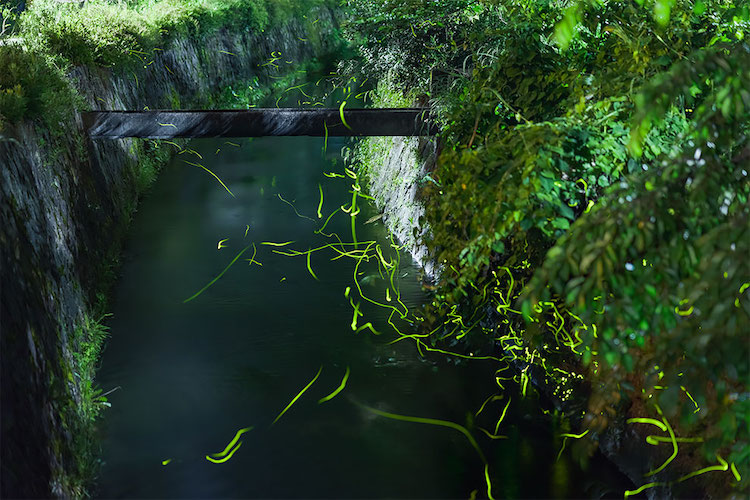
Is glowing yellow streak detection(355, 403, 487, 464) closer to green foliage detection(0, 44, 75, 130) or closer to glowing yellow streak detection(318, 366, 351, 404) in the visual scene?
glowing yellow streak detection(318, 366, 351, 404)

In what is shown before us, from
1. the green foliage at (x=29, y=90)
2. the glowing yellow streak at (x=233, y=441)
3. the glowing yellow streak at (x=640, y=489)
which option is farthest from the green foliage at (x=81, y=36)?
the glowing yellow streak at (x=640, y=489)

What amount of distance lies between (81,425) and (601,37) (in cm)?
383

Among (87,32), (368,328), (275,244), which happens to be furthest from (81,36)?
(368,328)

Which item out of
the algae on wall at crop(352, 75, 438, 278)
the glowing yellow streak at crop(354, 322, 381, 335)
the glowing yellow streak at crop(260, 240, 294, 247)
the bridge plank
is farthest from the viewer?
the glowing yellow streak at crop(260, 240, 294, 247)

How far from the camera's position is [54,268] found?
4.71 meters

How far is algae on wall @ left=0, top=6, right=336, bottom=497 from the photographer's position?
134 inches

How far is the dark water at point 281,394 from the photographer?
170 inches

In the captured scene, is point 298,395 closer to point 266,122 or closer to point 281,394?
point 281,394

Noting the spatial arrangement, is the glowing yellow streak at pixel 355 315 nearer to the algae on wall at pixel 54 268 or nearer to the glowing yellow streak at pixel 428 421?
the glowing yellow streak at pixel 428 421

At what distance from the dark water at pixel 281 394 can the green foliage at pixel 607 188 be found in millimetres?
536

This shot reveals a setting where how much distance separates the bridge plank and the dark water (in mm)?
1245

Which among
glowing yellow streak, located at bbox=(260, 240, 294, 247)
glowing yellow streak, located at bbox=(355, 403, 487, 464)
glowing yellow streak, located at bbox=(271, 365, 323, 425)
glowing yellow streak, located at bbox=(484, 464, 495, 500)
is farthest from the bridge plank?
glowing yellow streak, located at bbox=(484, 464, 495, 500)

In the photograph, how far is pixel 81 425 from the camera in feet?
14.3

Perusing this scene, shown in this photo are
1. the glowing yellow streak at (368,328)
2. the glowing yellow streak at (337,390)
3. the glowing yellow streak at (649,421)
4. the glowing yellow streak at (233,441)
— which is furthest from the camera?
the glowing yellow streak at (368,328)
